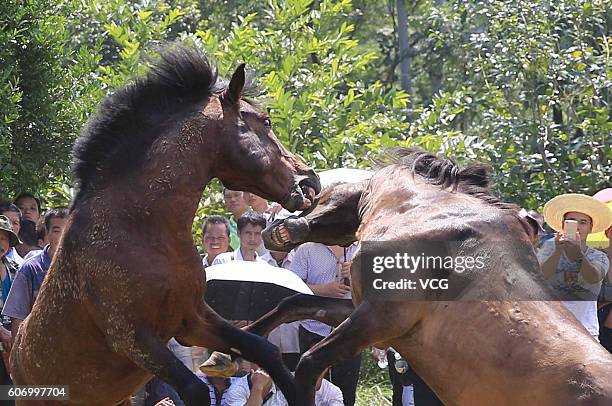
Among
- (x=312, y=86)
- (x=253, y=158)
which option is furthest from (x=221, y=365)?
(x=312, y=86)

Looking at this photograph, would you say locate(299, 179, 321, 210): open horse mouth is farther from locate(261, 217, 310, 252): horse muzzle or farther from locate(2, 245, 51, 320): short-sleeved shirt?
locate(2, 245, 51, 320): short-sleeved shirt

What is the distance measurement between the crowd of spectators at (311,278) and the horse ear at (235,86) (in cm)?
178

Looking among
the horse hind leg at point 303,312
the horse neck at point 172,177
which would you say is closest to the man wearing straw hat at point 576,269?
the horse hind leg at point 303,312

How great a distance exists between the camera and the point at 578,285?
7695 millimetres

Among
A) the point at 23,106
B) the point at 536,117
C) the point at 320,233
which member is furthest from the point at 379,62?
the point at 320,233

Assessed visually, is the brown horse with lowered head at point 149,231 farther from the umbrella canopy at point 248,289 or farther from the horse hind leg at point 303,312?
the umbrella canopy at point 248,289

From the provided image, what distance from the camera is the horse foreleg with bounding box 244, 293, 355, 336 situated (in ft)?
20.1

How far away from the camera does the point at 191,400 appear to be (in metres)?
5.53

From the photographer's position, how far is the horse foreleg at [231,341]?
5.82 m

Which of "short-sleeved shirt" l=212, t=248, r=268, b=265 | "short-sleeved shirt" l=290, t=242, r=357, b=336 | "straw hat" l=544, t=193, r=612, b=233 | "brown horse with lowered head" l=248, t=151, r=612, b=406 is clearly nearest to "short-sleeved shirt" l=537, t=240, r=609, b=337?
"straw hat" l=544, t=193, r=612, b=233

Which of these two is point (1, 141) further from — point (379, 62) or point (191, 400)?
point (379, 62)

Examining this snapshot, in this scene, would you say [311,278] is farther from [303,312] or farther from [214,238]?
[303,312]

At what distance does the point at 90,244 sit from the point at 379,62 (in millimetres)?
14897

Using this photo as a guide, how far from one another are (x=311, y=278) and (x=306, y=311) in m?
2.11
